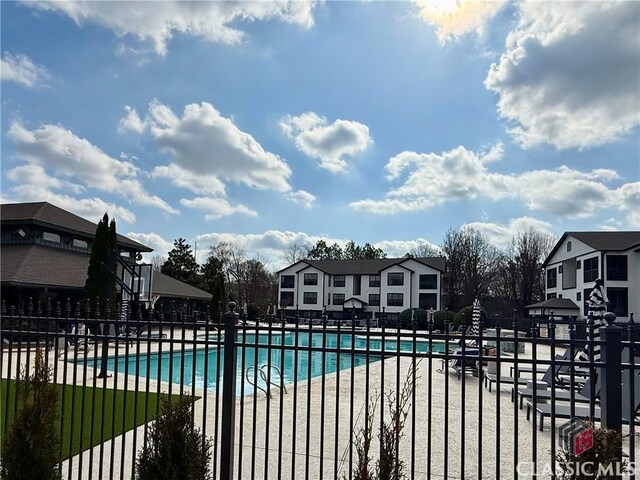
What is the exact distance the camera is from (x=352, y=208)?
35.9 meters

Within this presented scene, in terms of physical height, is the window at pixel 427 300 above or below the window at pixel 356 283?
below

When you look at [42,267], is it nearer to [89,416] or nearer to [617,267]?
[89,416]

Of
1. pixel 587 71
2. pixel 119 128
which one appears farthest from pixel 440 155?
pixel 119 128

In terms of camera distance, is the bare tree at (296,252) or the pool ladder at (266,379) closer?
the pool ladder at (266,379)

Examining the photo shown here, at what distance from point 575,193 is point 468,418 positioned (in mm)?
21368

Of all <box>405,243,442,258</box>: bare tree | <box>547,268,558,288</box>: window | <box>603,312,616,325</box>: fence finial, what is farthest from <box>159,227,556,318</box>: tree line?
<box>603,312,616,325</box>: fence finial

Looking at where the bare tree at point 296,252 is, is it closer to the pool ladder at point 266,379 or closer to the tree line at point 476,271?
the tree line at point 476,271

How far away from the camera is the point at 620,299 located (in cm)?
3491

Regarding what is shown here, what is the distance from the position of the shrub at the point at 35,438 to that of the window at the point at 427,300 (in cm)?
4918

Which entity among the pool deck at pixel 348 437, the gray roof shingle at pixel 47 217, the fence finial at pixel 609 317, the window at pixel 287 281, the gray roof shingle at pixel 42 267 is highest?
the gray roof shingle at pixel 47 217

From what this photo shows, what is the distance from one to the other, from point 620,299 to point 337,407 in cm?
3800

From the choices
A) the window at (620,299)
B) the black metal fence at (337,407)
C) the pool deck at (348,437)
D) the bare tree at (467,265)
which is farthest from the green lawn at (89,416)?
the bare tree at (467,265)

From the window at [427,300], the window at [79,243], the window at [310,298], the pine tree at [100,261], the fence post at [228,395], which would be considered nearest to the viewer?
the fence post at [228,395]

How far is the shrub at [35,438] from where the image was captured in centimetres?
402
